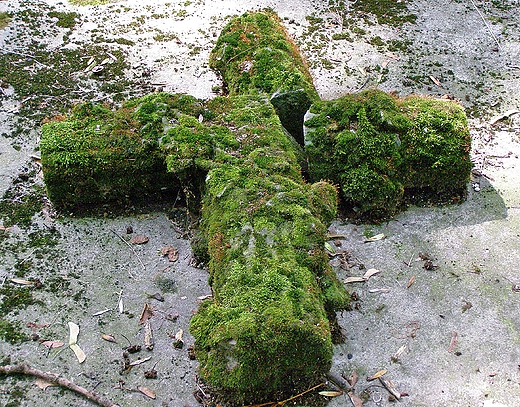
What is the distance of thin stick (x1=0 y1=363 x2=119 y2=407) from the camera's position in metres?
4.71

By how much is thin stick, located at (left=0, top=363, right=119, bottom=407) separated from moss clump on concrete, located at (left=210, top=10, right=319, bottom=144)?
3733 millimetres

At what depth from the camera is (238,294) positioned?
470cm

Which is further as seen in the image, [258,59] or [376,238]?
[258,59]

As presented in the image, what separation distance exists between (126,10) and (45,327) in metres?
6.26

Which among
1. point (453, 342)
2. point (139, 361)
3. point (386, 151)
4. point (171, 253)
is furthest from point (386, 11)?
point (139, 361)

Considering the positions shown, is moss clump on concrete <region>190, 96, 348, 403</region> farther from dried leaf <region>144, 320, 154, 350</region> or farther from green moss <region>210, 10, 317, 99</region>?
green moss <region>210, 10, 317, 99</region>

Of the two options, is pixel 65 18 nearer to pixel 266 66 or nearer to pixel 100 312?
pixel 266 66

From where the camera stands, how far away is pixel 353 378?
195 inches

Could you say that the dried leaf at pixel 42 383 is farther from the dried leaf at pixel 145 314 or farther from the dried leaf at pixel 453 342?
the dried leaf at pixel 453 342

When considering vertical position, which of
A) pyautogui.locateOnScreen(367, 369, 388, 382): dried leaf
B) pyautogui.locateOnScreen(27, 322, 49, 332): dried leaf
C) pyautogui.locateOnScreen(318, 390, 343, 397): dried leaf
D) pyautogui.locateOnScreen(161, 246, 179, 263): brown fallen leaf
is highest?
pyautogui.locateOnScreen(161, 246, 179, 263): brown fallen leaf

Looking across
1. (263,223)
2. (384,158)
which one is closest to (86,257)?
(263,223)

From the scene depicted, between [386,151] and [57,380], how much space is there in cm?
381

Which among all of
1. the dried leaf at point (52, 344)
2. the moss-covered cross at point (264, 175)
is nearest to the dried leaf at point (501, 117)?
the moss-covered cross at point (264, 175)

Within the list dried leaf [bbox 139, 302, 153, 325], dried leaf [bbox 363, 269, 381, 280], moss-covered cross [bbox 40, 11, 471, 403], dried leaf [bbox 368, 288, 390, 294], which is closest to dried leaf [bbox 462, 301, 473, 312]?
dried leaf [bbox 368, 288, 390, 294]
